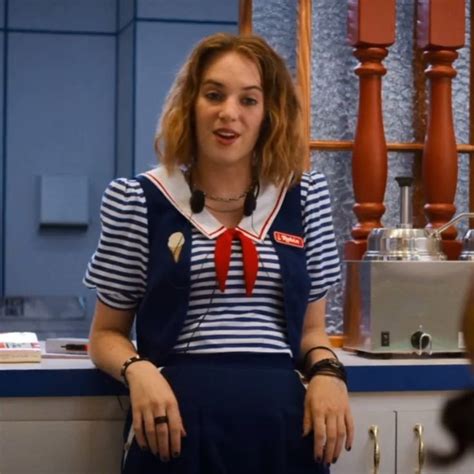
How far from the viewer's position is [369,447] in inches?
74.1

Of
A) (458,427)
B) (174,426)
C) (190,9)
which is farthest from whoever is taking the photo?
(190,9)

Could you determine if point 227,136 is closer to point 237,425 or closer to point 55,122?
point 237,425

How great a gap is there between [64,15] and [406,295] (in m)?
4.73

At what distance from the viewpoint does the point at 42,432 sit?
1.81 meters

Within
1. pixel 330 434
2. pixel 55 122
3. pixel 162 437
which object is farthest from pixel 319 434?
pixel 55 122

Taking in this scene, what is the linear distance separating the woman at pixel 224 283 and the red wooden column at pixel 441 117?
1.74ft

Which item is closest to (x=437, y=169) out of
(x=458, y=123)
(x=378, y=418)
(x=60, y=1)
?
(x=458, y=123)

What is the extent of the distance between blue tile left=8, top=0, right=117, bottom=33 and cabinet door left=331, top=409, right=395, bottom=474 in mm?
4802

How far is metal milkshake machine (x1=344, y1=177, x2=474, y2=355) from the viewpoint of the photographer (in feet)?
6.52

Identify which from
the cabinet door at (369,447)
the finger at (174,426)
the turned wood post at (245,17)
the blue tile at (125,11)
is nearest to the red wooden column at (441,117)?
the turned wood post at (245,17)

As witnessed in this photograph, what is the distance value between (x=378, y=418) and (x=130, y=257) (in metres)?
0.55

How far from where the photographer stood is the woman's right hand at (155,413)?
1.51m

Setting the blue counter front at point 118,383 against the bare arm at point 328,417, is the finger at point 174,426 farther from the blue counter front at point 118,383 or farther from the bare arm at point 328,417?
the blue counter front at point 118,383

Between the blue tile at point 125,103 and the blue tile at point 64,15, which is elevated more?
the blue tile at point 64,15
